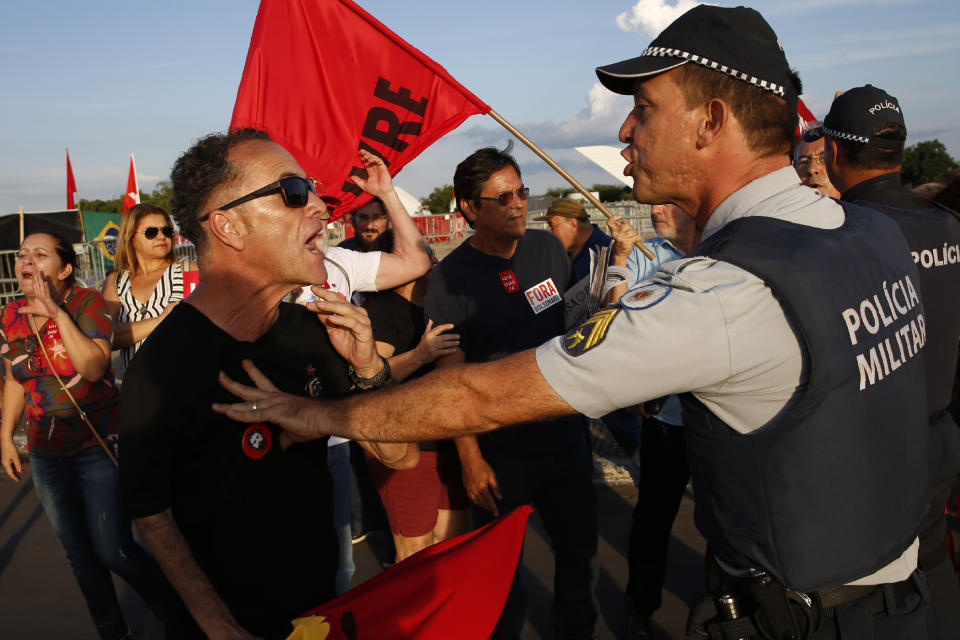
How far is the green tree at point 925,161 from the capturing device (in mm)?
35031

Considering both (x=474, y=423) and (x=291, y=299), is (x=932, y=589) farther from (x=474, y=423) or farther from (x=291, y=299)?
(x=291, y=299)

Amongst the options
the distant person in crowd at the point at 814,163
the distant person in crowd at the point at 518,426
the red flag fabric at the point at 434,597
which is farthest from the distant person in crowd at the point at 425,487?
the distant person in crowd at the point at 814,163

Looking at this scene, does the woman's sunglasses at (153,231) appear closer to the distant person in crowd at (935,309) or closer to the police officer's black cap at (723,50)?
the police officer's black cap at (723,50)

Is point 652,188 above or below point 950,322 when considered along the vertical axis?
above

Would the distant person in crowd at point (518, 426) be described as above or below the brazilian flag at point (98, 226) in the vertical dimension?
below

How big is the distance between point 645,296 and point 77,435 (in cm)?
343

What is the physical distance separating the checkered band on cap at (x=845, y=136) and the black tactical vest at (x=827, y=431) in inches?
62.0

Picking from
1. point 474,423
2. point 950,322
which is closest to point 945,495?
point 950,322

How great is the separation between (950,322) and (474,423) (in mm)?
2057

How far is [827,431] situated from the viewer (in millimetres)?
1472

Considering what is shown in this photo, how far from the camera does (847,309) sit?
1477 millimetres

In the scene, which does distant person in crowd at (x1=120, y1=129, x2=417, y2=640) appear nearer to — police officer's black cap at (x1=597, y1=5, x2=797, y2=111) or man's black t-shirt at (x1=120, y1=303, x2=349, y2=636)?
man's black t-shirt at (x1=120, y1=303, x2=349, y2=636)

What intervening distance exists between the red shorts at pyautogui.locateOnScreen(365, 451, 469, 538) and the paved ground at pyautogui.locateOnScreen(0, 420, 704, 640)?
0.92 metres

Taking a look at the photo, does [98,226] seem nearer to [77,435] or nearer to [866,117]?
[77,435]
